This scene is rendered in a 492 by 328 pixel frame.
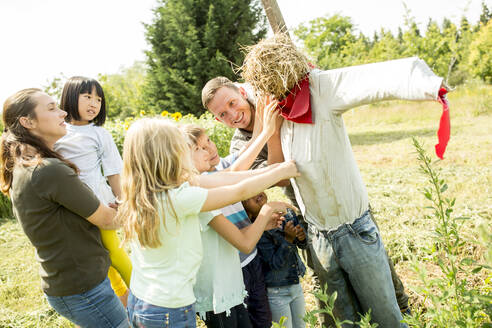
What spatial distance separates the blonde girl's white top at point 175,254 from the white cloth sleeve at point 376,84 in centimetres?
77

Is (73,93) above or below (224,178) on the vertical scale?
above

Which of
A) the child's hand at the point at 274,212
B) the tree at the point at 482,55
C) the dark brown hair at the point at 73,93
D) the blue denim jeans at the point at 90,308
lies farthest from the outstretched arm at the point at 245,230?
the tree at the point at 482,55

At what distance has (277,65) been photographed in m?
1.65

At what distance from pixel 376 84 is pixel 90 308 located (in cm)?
197

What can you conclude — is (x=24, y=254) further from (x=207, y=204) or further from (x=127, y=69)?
(x=127, y=69)

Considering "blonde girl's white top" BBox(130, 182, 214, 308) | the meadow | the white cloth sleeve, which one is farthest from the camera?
the meadow

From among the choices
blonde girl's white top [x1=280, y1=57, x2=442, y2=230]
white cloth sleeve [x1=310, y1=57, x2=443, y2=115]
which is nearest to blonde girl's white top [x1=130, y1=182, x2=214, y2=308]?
blonde girl's white top [x1=280, y1=57, x2=442, y2=230]

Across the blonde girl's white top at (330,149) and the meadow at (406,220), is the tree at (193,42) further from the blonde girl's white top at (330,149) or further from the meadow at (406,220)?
the blonde girl's white top at (330,149)

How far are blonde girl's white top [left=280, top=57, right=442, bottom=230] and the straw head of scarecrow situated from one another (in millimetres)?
104

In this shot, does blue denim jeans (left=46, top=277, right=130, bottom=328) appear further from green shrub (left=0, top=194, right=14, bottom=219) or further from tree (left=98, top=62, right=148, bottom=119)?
tree (left=98, top=62, right=148, bottom=119)

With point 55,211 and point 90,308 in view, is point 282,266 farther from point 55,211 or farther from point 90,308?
point 55,211

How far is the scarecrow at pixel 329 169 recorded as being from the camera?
1.65m

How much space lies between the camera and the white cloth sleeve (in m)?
1.23

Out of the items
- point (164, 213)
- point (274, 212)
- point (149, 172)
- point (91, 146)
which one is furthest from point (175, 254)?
point (91, 146)
